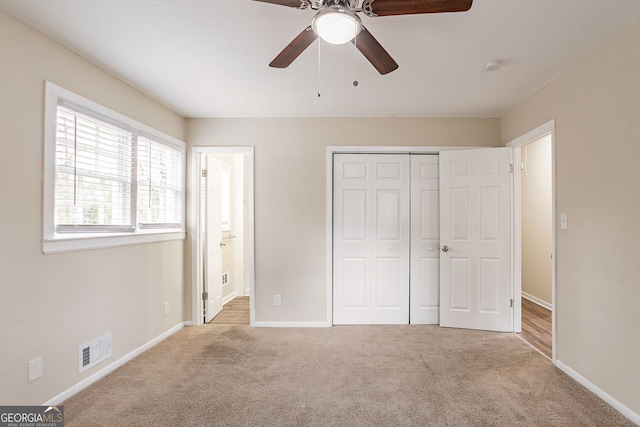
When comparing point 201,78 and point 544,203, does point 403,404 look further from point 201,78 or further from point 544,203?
point 544,203

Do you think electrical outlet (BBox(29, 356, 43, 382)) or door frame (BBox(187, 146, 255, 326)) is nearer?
electrical outlet (BBox(29, 356, 43, 382))

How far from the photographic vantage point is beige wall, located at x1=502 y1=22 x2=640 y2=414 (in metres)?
1.98

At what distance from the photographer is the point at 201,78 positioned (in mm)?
2725

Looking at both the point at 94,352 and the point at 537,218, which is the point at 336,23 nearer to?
the point at 94,352

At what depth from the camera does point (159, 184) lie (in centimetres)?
326

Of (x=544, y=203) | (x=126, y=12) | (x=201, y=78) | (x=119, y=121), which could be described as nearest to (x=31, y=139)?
(x=119, y=121)

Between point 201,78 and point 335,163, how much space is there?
1.71 metres

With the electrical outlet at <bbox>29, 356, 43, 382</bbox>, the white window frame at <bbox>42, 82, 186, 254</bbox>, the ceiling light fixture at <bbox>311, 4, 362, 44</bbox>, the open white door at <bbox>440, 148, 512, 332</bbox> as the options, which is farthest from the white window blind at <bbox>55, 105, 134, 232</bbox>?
the open white door at <bbox>440, 148, 512, 332</bbox>

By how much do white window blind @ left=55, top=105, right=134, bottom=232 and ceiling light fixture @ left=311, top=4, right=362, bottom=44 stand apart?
1.96 meters

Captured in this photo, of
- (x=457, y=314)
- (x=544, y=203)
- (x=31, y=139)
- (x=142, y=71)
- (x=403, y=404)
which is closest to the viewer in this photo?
(x=31, y=139)

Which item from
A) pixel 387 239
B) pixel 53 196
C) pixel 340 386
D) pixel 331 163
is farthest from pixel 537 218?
pixel 53 196

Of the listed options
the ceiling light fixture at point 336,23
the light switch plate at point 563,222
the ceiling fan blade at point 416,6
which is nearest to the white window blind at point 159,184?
the ceiling light fixture at point 336,23

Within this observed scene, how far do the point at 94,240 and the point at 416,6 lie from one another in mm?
2631

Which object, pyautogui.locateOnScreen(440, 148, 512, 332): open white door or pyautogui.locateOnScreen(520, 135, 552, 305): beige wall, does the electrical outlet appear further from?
pyautogui.locateOnScreen(520, 135, 552, 305): beige wall
